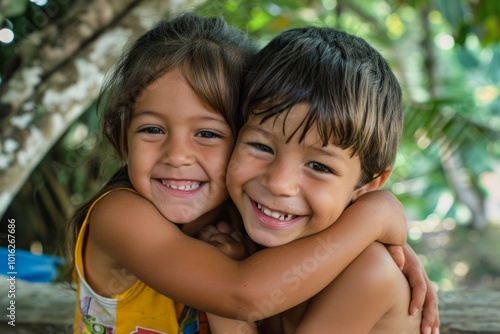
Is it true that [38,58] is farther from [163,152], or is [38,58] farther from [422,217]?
[422,217]

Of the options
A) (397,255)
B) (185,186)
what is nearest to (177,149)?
(185,186)

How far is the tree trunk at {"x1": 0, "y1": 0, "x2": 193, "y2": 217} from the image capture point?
245 cm

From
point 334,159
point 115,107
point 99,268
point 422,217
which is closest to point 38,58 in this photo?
point 115,107

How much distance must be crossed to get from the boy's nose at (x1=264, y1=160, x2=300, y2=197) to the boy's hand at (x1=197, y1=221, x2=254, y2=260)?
0.85ft

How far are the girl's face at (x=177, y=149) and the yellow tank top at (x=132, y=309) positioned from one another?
0.51ft

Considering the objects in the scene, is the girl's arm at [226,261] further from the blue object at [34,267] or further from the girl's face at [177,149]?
the blue object at [34,267]

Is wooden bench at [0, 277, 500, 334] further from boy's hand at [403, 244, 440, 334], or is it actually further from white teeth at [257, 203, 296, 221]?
white teeth at [257, 203, 296, 221]

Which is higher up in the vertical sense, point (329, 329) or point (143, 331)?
point (329, 329)

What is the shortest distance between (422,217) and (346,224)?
12.9 feet

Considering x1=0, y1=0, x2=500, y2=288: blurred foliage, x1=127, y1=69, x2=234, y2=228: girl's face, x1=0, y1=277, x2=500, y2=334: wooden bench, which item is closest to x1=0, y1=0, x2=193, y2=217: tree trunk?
x1=0, y1=0, x2=500, y2=288: blurred foliage

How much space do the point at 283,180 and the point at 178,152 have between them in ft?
0.92

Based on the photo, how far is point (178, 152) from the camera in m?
1.55

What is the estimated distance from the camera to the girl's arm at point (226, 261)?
147 cm

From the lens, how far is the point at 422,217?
530cm
